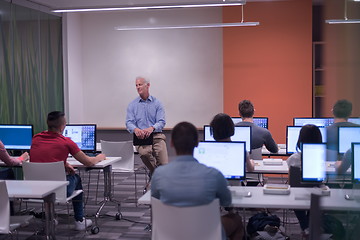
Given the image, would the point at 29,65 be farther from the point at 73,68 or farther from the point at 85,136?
the point at 85,136

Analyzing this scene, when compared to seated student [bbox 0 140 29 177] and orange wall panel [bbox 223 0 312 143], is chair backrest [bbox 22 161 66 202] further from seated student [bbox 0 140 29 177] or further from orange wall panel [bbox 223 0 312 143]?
orange wall panel [bbox 223 0 312 143]

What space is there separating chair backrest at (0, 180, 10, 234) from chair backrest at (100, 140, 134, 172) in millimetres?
2643

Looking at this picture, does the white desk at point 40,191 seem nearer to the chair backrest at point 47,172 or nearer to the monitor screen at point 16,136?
the chair backrest at point 47,172

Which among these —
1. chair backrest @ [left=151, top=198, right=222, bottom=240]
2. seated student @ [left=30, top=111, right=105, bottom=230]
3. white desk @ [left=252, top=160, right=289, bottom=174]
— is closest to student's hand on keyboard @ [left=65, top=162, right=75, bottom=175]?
seated student @ [left=30, top=111, right=105, bottom=230]

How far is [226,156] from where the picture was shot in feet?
11.0

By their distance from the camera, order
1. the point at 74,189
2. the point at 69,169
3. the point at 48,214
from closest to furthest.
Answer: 1. the point at 48,214
2. the point at 69,169
3. the point at 74,189

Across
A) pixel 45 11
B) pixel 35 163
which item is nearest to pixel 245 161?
pixel 35 163

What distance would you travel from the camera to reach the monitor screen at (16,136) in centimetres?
546

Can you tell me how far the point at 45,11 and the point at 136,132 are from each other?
3.51 m

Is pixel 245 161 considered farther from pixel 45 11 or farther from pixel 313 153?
pixel 45 11

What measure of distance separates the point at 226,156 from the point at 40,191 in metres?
1.40

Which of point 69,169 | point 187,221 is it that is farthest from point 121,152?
point 187,221


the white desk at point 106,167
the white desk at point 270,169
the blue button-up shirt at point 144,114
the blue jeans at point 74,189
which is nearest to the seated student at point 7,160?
the white desk at point 106,167

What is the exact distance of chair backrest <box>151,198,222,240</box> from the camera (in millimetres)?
2184
